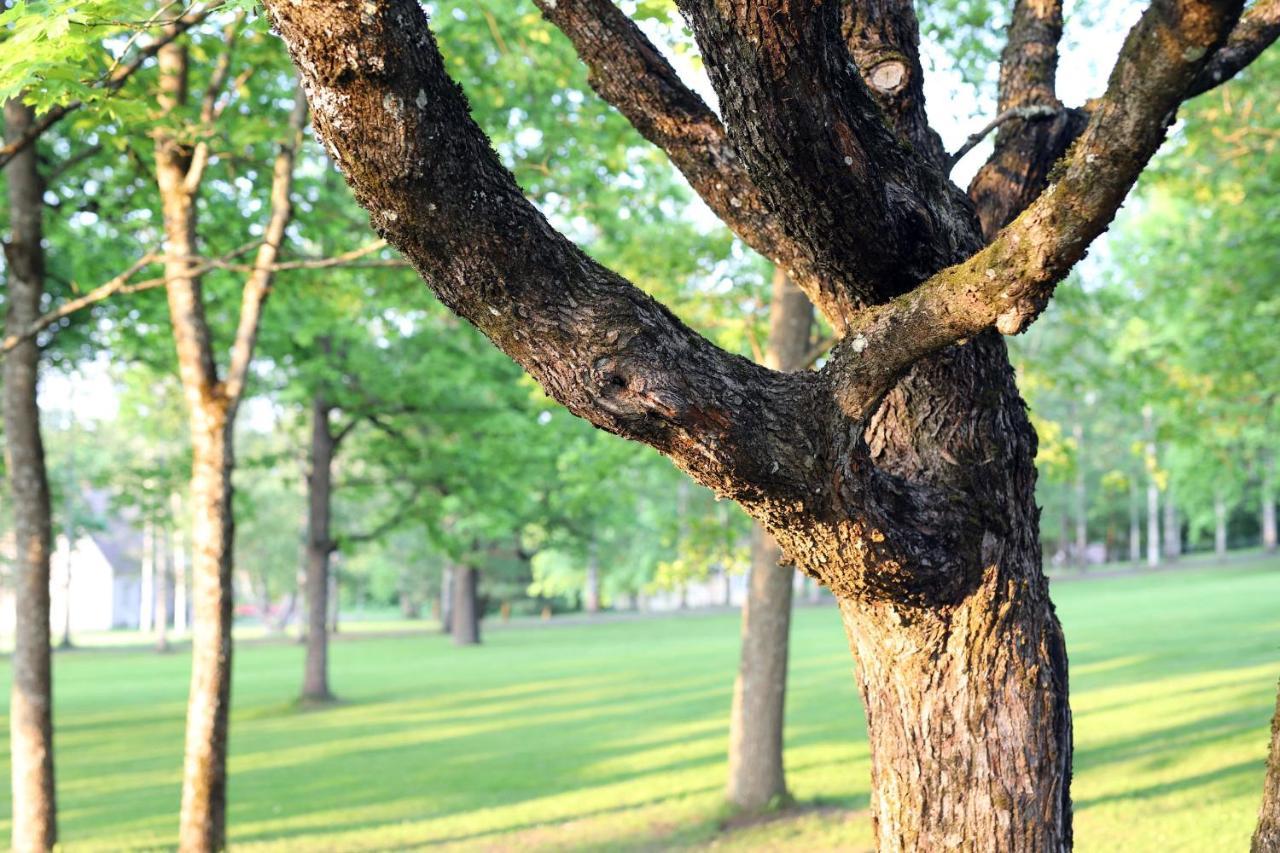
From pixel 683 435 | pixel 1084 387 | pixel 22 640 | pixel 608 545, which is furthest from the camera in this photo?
pixel 608 545

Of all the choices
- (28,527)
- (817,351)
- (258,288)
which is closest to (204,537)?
(28,527)

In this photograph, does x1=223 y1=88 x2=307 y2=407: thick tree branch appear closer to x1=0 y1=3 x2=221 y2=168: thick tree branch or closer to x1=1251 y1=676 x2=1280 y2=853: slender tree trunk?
x1=0 y1=3 x2=221 y2=168: thick tree branch

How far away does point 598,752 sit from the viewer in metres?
15.1

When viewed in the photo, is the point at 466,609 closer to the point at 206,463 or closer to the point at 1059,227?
the point at 206,463

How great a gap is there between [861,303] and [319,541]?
20.0 metres

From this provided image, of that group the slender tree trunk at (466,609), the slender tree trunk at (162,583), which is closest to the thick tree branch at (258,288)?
the slender tree trunk at (466,609)

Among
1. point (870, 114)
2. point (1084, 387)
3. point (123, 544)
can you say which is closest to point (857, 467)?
point (870, 114)

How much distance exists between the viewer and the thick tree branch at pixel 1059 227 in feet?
8.27

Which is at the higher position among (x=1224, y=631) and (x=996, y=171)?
(x=996, y=171)

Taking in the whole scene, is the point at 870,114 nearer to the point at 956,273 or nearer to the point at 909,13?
the point at 956,273

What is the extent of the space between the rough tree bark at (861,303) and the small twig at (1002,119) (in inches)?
2.5

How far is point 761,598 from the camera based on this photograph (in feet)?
35.2

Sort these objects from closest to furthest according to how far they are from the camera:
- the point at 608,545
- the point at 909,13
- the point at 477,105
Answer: the point at 909,13, the point at 477,105, the point at 608,545

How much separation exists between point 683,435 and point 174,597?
279 ft
